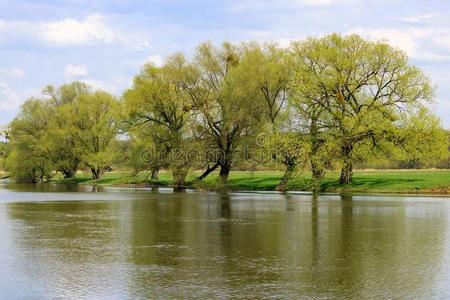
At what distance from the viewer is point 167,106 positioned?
6788 cm

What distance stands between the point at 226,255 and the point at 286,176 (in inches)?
1724

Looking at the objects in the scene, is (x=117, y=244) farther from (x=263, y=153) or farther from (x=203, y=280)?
(x=263, y=153)

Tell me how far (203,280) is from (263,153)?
46.1m

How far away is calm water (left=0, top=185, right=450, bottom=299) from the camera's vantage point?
14.1 meters

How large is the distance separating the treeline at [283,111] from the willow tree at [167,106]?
114 mm

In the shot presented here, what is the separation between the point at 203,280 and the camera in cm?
1498

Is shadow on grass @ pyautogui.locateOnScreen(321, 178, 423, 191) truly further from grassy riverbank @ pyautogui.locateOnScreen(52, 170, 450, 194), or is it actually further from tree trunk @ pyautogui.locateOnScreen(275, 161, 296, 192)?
tree trunk @ pyautogui.locateOnScreen(275, 161, 296, 192)

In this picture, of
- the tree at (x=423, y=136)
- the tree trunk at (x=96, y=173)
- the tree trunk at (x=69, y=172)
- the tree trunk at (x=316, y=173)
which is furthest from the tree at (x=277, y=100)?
the tree trunk at (x=69, y=172)

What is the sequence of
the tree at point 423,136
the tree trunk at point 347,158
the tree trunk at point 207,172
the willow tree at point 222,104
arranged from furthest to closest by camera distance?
the tree trunk at point 207,172
the willow tree at point 222,104
the tree trunk at point 347,158
the tree at point 423,136

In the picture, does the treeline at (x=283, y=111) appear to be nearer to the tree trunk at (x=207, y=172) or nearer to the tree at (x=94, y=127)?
the tree trunk at (x=207, y=172)

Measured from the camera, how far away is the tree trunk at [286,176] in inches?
2365

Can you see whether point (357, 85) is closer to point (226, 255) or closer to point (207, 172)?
point (207, 172)

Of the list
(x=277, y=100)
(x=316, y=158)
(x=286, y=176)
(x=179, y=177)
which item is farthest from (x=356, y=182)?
(x=179, y=177)

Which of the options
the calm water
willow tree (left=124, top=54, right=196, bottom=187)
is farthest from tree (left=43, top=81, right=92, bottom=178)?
the calm water
